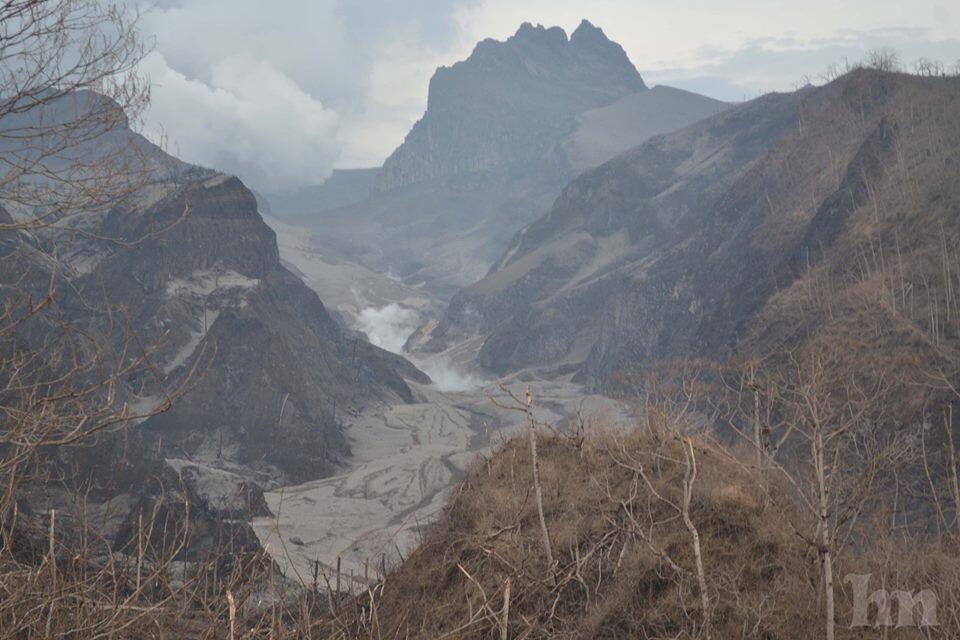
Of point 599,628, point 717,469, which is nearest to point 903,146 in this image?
point 717,469

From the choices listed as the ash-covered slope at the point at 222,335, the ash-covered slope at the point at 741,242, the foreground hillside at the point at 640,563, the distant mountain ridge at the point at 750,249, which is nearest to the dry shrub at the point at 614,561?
the foreground hillside at the point at 640,563

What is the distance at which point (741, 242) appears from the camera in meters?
101

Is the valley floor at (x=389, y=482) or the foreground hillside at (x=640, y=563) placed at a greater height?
the foreground hillside at (x=640, y=563)

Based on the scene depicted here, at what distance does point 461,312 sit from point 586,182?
44.7 m

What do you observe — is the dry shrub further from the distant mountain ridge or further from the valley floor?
the distant mountain ridge

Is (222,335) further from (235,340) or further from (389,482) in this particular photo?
(389,482)

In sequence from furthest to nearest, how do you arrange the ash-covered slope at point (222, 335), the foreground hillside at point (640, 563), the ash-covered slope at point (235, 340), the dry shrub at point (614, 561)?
the ash-covered slope at point (235, 340)
the ash-covered slope at point (222, 335)
the dry shrub at point (614, 561)
the foreground hillside at point (640, 563)

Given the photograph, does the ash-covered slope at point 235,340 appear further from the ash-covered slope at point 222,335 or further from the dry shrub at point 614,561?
the dry shrub at point 614,561

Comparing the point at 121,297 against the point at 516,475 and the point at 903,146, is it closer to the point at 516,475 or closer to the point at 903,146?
the point at 516,475

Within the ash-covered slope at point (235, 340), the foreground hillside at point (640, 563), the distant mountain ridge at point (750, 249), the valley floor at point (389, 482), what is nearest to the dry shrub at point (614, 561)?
the foreground hillside at point (640, 563)

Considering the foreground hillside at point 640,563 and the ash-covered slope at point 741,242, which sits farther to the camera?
the ash-covered slope at point 741,242

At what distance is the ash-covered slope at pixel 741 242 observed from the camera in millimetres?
57375

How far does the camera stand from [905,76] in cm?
9162

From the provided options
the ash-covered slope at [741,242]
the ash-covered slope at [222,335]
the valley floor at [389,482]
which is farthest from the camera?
the ash-covered slope at [222,335]
